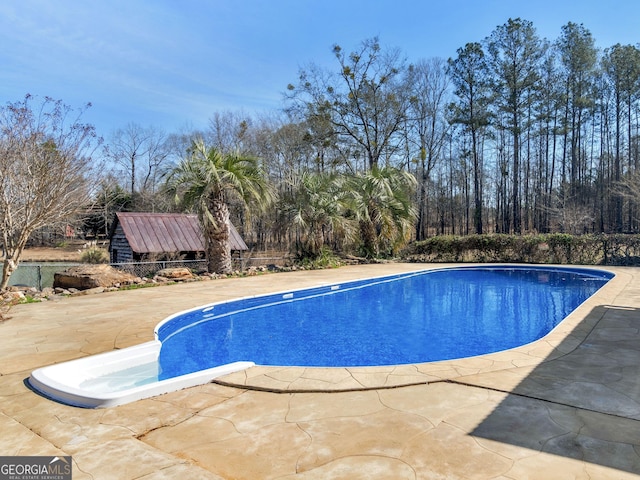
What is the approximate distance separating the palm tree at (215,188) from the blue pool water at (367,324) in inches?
132

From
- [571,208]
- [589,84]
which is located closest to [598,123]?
[589,84]

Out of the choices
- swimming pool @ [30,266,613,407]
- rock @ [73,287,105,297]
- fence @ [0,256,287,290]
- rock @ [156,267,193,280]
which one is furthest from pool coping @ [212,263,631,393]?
fence @ [0,256,287,290]

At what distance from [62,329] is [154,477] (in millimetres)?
4270

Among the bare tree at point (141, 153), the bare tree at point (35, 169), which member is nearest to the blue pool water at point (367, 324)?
the bare tree at point (35, 169)

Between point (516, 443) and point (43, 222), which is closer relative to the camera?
point (516, 443)

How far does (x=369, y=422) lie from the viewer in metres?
2.72

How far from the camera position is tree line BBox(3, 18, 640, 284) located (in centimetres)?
2156

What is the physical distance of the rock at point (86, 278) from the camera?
924 centimetres

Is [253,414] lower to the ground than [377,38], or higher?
lower

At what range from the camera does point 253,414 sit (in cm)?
290

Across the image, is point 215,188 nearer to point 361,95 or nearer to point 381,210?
point 381,210

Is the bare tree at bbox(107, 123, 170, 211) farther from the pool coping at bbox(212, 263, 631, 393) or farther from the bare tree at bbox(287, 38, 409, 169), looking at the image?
the pool coping at bbox(212, 263, 631, 393)

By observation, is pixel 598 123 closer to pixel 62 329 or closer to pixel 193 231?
pixel 193 231

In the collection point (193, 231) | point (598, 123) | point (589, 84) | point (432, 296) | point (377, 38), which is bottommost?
point (432, 296)
